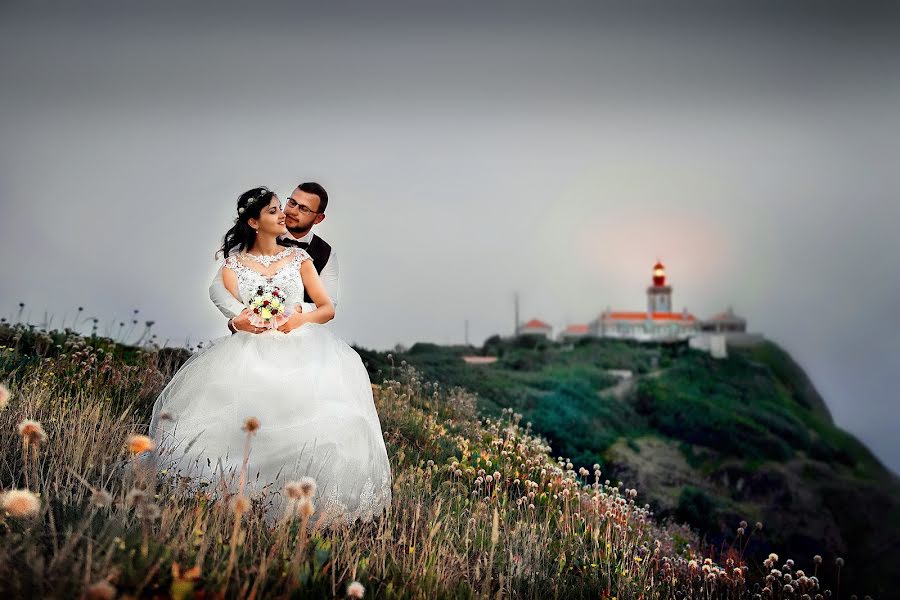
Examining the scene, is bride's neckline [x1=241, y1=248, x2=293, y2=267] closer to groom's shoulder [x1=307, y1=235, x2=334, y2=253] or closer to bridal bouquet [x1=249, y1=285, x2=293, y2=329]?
bridal bouquet [x1=249, y1=285, x2=293, y2=329]

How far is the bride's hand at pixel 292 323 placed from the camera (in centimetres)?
405

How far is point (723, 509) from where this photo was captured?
13109 millimetres

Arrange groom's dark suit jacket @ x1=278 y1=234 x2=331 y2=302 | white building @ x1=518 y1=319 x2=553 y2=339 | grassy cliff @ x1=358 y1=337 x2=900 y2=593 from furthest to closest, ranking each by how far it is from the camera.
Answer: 1. white building @ x1=518 y1=319 x2=553 y2=339
2. grassy cliff @ x1=358 y1=337 x2=900 y2=593
3. groom's dark suit jacket @ x1=278 y1=234 x2=331 y2=302

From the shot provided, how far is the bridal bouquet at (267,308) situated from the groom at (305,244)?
9cm

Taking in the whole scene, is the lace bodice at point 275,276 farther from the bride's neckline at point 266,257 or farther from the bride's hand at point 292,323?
the bride's hand at point 292,323

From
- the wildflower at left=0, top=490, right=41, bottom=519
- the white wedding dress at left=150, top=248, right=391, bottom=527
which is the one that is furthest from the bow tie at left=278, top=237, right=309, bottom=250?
the wildflower at left=0, top=490, right=41, bottom=519

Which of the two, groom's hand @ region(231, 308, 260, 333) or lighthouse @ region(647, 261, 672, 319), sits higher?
lighthouse @ region(647, 261, 672, 319)

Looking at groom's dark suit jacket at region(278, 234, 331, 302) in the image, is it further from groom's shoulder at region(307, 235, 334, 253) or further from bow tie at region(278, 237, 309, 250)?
bow tie at region(278, 237, 309, 250)

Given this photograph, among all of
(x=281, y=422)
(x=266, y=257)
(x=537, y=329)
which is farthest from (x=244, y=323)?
(x=537, y=329)

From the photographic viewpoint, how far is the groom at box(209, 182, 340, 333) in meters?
4.16

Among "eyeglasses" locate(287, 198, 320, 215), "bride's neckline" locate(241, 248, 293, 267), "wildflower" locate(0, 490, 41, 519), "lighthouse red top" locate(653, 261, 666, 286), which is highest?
"lighthouse red top" locate(653, 261, 666, 286)

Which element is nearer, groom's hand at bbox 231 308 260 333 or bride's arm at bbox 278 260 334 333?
groom's hand at bbox 231 308 260 333

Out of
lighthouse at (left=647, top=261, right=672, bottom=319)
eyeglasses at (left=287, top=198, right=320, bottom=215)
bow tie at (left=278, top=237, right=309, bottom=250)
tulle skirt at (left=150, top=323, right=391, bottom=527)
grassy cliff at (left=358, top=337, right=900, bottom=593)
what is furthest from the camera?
lighthouse at (left=647, top=261, right=672, bottom=319)

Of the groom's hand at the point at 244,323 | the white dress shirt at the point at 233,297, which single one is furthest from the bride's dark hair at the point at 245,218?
the groom's hand at the point at 244,323
